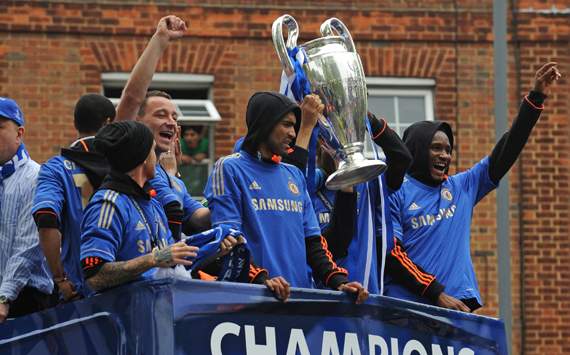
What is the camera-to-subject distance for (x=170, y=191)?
25.9ft

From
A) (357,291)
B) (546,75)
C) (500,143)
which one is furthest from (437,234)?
(357,291)

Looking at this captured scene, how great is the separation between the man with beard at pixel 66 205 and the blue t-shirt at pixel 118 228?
0.59m

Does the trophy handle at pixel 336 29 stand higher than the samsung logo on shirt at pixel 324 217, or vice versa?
the trophy handle at pixel 336 29

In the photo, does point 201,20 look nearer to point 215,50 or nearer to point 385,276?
point 215,50

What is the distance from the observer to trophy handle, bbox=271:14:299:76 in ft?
25.6

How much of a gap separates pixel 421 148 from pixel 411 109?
794 centimetres

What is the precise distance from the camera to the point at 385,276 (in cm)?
855

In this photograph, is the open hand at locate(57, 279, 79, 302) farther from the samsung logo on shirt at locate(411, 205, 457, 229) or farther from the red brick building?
the red brick building

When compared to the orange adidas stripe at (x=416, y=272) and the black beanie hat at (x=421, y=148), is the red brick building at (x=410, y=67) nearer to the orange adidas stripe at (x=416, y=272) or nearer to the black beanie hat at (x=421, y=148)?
the black beanie hat at (x=421, y=148)

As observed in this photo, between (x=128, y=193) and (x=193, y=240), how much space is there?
336mm

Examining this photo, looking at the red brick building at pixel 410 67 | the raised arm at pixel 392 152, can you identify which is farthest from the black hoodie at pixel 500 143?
the red brick building at pixel 410 67

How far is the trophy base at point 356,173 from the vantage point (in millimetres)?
7605

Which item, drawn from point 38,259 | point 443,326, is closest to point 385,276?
point 443,326

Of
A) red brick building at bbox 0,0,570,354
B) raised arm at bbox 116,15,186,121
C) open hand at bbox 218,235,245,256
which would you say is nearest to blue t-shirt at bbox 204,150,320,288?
open hand at bbox 218,235,245,256
